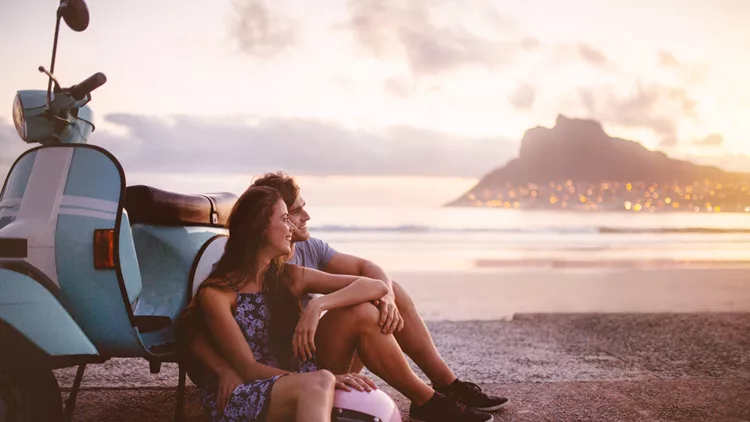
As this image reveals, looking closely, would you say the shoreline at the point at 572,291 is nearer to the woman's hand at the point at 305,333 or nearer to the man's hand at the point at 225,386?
the woman's hand at the point at 305,333

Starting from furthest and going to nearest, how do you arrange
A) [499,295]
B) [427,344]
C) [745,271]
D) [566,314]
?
1. [745,271]
2. [499,295]
3. [566,314]
4. [427,344]

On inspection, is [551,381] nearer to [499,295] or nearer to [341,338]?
[341,338]

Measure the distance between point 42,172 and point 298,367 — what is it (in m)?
1.15

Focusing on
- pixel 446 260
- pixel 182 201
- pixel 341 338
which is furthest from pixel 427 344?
pixel 446 260

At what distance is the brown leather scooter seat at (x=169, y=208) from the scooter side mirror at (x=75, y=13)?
2.21 ft

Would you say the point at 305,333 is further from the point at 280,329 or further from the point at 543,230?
the point at 543,230

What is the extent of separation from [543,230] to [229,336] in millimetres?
19939

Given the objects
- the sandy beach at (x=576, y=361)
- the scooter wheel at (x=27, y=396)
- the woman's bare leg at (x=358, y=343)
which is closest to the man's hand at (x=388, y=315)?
the woman's bare leg at (x=358, y=343)

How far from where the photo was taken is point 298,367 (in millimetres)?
2510

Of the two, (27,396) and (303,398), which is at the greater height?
(303,398)

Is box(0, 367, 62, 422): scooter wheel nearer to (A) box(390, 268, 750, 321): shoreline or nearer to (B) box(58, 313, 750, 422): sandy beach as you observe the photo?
(B) box(58, 313, 750, 422): sandy beach

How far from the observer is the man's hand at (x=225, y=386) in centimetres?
228

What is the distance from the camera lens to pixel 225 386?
2293 mm

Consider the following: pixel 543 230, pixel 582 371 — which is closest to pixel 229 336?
pixel 582 371
